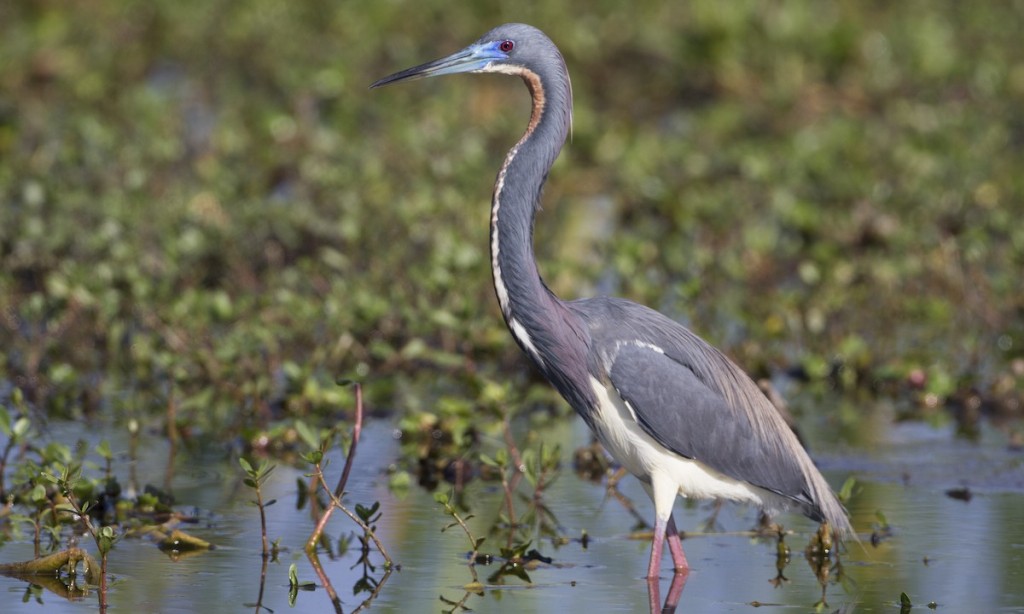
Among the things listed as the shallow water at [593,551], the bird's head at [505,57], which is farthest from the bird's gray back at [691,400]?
the bird's head at [505,57]

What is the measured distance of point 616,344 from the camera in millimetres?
5188

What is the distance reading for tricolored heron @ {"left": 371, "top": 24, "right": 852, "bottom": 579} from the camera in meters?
5.15

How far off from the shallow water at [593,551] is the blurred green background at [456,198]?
56 cm

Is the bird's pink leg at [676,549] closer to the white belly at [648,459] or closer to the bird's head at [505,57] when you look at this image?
the white belly at [648,459]

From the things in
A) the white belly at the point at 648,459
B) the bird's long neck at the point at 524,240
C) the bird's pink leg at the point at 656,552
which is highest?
the bird's long neck at the point at 524,240

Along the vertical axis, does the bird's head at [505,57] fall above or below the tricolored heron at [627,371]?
above

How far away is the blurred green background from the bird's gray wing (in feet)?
3.67

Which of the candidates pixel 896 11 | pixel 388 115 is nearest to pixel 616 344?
pixel 388 115

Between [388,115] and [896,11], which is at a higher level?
[896,11]

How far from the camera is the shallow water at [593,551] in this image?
4887 mm

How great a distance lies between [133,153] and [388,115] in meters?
2.33

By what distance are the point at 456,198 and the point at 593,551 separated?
3646 mm

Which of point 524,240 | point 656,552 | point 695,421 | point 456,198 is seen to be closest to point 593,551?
point 656,552

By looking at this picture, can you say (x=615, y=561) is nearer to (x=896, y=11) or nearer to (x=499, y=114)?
(x=499, y=114)
